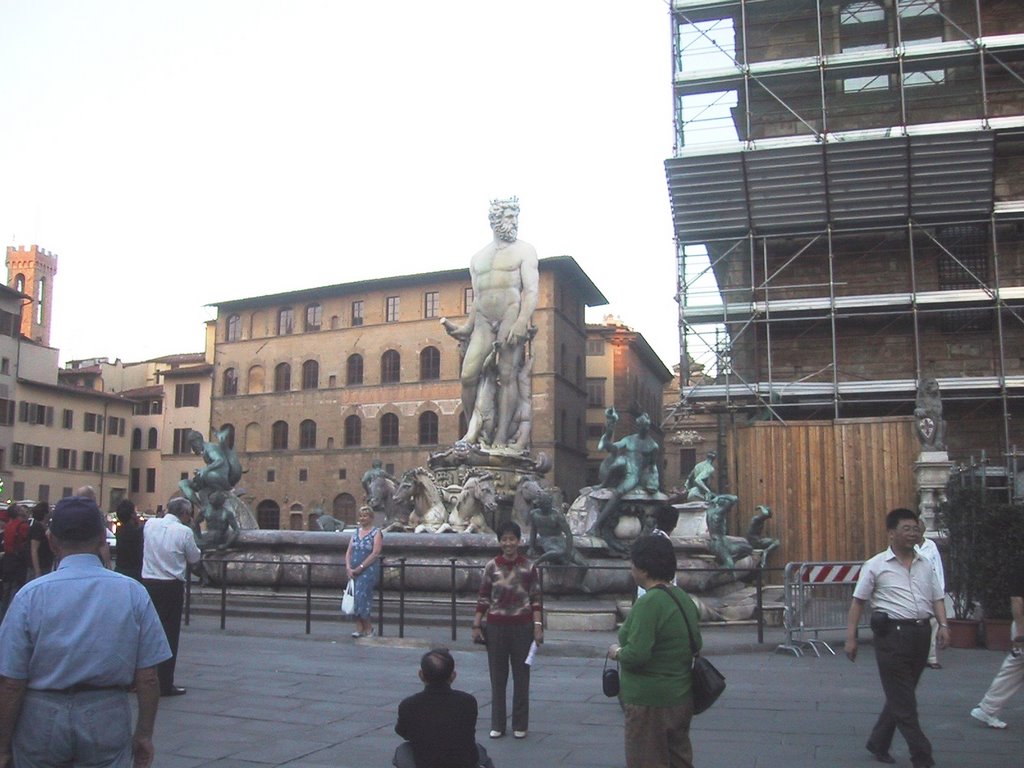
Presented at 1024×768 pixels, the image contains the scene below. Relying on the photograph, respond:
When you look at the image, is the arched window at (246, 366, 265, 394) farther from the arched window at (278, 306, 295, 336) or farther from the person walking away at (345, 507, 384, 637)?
the person walking away at (345, 507, 384, 637)

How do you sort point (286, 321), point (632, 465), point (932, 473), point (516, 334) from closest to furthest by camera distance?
point (632, 465) → point (516, 334) → point (932, 473) → point (286, 321)

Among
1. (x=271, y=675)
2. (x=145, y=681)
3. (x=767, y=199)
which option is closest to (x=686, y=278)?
(x=767, y=199)

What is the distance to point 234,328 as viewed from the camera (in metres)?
62.5

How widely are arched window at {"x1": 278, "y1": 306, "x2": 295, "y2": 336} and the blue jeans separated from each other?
5822cm

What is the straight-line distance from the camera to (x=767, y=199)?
28500 mm

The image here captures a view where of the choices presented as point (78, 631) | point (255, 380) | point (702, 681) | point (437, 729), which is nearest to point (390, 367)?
point (255, 380)

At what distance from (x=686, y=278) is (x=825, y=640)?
60.3 ft

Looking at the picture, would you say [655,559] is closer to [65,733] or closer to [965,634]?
[65,733]

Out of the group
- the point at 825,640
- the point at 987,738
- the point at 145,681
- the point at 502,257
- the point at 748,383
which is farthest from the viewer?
the point at 748,383

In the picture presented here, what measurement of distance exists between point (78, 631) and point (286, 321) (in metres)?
58.6

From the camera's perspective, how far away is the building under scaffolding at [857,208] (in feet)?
89.9

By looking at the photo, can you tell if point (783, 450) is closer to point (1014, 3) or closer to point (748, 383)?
point (748, 383)

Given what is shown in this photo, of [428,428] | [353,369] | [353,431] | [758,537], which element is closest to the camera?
[758,537]

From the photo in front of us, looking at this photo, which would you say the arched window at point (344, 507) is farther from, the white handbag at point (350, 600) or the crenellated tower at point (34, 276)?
the crenellated tower at point (34, 276)
